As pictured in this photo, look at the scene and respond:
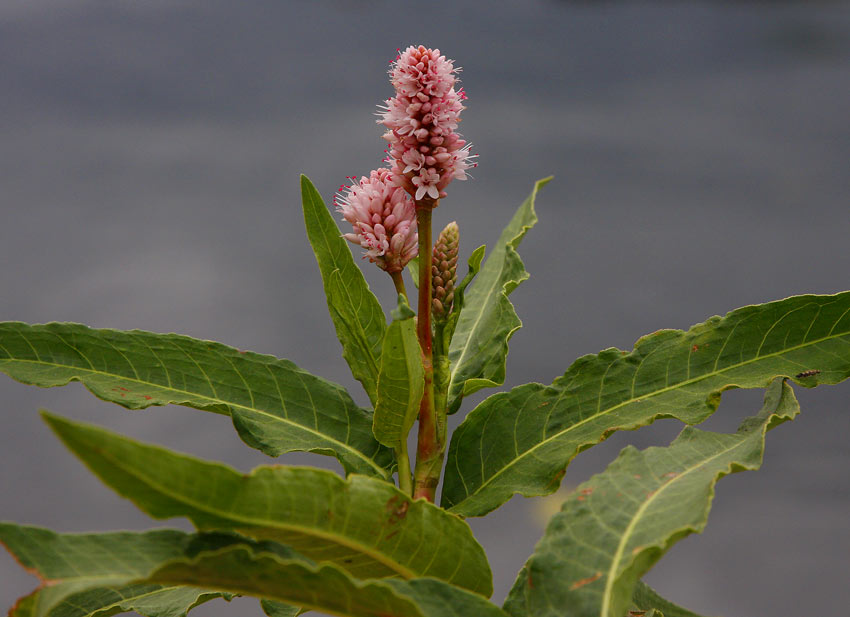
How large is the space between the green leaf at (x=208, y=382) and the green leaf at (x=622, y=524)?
41 cm

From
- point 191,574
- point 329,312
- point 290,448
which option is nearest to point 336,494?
point 191,574

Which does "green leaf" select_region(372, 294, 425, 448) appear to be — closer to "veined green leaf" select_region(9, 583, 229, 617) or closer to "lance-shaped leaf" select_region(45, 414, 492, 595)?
"lance-shaped leaf" select_region(45, 414, 492, 595)

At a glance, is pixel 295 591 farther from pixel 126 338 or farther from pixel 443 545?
pixel 126 338

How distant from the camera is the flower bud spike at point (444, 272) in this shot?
144 centimetres

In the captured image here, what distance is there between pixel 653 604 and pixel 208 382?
3.46 feet

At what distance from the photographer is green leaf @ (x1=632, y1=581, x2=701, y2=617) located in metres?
1.71

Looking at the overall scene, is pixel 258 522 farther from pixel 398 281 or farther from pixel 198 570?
pixel 398 281

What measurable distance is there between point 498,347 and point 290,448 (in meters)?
0.45

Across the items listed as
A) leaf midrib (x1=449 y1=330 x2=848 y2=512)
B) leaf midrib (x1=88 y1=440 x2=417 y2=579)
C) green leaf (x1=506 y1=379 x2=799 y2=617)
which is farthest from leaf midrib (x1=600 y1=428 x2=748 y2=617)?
leaf midrib (x1=88 y1=440 x2=417 y2=579)

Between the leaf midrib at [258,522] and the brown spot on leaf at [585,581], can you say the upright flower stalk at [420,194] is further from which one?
the brown spot on leaf at [585,581]

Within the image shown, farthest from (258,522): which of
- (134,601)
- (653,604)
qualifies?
(653,604)

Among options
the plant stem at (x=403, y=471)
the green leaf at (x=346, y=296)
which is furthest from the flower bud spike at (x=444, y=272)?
the plant stem at (x=403, y=471)

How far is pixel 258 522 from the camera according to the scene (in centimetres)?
100

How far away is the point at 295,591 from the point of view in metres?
1.01
